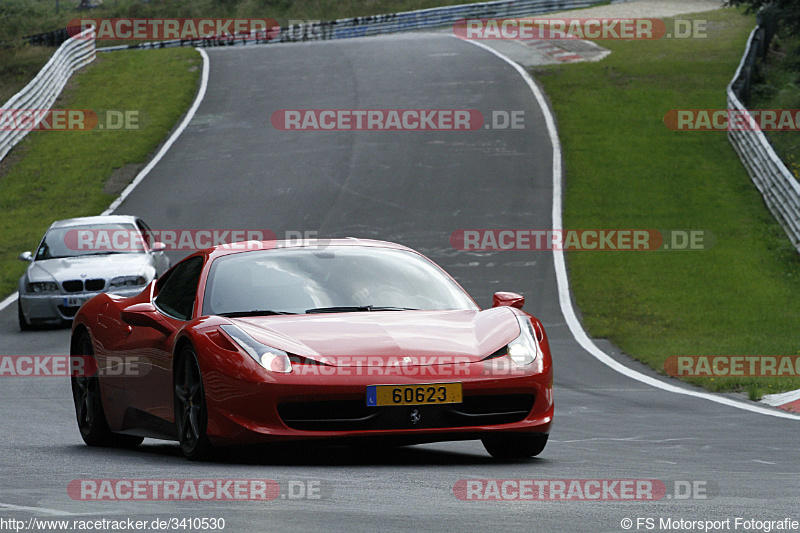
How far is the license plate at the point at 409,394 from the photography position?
713 centimetres

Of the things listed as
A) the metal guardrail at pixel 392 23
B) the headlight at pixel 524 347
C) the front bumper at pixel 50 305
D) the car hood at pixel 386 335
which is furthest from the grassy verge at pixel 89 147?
the headlight at pixel 524 347

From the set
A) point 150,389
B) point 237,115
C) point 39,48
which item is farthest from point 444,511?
point 39,48

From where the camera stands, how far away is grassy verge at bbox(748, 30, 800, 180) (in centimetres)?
2967

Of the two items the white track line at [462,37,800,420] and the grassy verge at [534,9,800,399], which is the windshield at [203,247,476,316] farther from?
the grassy verge at [534,9,800,399]

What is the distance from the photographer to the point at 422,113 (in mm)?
33719

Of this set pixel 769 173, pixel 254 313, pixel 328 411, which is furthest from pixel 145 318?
pixel 769 173

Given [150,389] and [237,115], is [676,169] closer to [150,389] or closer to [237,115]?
[237,115]

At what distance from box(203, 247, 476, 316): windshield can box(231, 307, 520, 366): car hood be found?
220mm

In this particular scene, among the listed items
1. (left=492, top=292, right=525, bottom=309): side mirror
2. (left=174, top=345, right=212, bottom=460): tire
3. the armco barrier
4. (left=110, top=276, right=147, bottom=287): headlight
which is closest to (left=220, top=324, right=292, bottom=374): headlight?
(left=174, top=345, right=212, bottom=460): tire

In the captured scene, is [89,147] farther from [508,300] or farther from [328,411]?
[328,411]

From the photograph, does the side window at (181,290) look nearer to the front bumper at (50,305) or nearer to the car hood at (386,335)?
the car hood at (386,335)

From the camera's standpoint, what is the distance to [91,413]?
913 cm

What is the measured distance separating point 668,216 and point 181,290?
17560 mm

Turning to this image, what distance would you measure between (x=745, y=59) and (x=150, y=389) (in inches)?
1224
